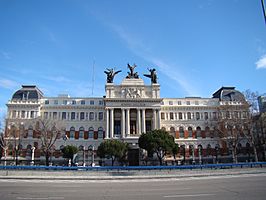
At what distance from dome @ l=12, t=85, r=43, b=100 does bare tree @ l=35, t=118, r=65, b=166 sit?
890 cm

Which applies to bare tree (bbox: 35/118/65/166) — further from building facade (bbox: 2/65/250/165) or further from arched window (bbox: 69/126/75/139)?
arched window (bbox: 69/126/75/139)

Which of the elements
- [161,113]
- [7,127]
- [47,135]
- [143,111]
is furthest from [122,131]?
[7,127]

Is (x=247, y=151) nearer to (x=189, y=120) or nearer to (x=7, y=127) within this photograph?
(x=189, y=120)

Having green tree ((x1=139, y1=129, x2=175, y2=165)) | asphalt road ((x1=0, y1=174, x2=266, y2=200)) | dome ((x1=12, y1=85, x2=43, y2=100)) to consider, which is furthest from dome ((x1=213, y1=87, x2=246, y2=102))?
asphalt road ((x1=0, y1=174, x2=266, y2=200))

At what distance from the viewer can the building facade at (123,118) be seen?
67.0 metres

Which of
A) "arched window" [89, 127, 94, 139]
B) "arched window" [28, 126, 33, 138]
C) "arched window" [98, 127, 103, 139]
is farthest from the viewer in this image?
"arched window" [98, 127, 103, 139]

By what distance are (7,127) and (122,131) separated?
3133 centimetres

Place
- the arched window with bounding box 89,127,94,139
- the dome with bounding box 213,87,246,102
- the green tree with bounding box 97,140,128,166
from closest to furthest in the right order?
the green tree with bounding box 97,140,128,166 → the arched window with bounding box 89,127,94,139 → the dome with bounding box 213,87,246,102

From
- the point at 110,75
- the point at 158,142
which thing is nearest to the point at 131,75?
the point at 110,75

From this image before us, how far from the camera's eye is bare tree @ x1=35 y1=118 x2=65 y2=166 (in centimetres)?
5912

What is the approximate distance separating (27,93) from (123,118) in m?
31.1

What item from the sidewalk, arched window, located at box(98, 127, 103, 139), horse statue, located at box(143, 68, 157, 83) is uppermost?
horse statue, located at box(143, 68, 157, 83)

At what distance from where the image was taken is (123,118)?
67.9 metres

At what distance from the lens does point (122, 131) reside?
6694cm
